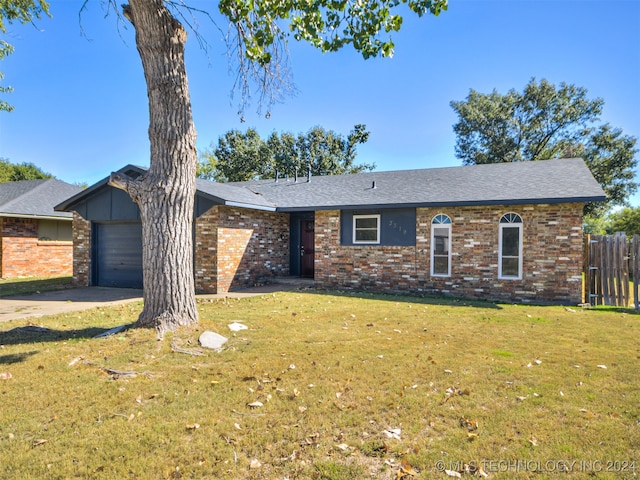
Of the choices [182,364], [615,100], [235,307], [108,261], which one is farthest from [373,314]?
[615,100]

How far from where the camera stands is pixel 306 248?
14414 mm

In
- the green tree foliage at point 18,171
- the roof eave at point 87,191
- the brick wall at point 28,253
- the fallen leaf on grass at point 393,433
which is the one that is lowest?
the fallen leaf on grass at point 393,433

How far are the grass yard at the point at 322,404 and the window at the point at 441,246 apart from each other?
14.5ft

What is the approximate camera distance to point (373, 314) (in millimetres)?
7930

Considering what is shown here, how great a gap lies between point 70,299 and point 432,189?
11.0 metres

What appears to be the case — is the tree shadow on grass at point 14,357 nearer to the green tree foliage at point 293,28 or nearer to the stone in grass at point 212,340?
the stone in grass at point 212,340

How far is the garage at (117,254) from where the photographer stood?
12328 mm

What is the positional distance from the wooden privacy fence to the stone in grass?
9.37 metres

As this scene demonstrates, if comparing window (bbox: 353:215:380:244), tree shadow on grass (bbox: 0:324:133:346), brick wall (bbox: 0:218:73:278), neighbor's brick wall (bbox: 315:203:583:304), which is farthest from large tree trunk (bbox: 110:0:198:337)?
brick wall (bbox: 0:218:73:278)

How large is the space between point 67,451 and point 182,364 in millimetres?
1946

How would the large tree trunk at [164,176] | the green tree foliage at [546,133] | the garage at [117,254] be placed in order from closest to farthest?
the large tree trunk at [164,176], the garage at [117,254], the green tree foliage at [546,133]

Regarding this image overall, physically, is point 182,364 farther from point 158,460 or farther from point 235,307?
point 235,307

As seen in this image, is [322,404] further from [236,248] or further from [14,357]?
[236,248]

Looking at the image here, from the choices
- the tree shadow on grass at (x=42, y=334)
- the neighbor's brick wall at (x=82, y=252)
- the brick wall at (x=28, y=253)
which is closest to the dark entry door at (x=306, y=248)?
the neighbor's brick wall at (x=82, y=252)
